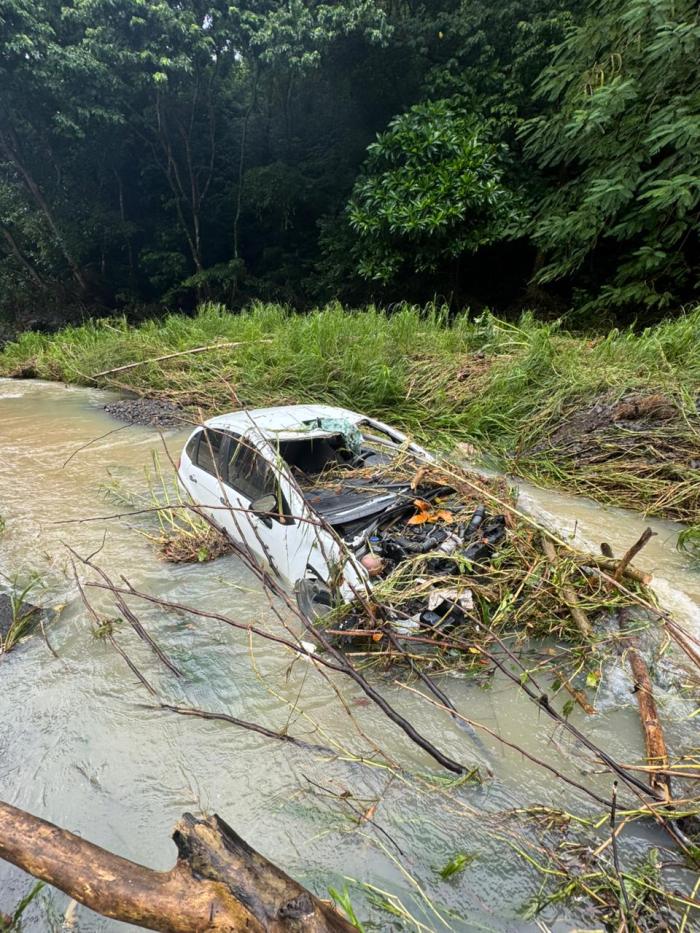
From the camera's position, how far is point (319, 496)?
3.94 meters

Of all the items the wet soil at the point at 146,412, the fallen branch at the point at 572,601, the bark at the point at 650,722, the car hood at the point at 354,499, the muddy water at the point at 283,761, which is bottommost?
the muddy water at the point at 283,761

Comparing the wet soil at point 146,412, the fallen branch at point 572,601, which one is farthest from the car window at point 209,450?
the wet soil at point 146,412

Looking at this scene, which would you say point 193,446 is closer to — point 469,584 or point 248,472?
point 248,472

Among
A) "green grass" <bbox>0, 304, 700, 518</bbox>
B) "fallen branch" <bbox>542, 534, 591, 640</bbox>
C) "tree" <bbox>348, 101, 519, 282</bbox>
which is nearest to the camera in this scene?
"fallen branch" <bbox>542, 534, 591, 640</bbox>

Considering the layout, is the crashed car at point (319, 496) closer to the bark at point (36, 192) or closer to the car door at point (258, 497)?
the car door at point (258, 497)

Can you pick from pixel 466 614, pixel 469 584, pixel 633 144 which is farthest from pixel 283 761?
pixel 633 144

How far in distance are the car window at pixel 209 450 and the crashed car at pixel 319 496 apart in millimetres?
12

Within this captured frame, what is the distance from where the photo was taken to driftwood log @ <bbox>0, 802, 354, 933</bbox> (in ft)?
4.14

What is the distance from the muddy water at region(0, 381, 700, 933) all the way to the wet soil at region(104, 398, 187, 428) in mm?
4771

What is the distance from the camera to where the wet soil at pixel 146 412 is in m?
8.62

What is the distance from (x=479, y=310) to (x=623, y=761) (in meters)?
11.0

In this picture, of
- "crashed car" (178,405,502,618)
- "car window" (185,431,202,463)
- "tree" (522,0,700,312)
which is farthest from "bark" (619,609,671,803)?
"tree" (522,0,700,312)

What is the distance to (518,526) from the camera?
3.56 meters

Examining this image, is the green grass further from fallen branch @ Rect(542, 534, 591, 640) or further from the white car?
fallen branch @ Rect(542, 534, 591, 640)
